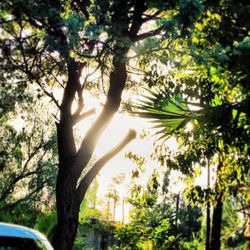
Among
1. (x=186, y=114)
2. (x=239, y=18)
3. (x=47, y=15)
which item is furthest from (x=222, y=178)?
(x=47, y=15)

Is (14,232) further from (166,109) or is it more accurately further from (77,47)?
(166,109)

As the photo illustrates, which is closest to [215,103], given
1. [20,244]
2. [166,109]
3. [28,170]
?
[166,109]

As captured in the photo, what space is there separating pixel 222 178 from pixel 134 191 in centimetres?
263

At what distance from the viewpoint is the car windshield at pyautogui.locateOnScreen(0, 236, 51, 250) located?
3983mm

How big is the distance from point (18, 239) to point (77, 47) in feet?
13.1

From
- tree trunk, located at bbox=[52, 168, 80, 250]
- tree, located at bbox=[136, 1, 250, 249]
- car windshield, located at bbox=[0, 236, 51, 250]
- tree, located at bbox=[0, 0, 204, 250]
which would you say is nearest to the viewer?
car windshield, located at bbox=[0, 236, 51, 250]

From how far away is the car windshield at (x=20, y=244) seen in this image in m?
3.98

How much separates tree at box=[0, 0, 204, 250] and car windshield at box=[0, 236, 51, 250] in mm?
3112

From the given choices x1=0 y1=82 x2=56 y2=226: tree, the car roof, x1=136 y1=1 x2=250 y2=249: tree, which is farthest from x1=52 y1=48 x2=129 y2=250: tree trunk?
x1=0 y1=82 x2=56 y2=226: tree

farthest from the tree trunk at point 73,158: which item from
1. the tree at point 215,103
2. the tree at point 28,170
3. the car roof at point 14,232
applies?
the tree at point 28,170

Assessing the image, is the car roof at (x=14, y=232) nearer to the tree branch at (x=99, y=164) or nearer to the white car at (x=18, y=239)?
the white car at (x=18, y=239)

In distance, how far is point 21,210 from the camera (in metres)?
28.0

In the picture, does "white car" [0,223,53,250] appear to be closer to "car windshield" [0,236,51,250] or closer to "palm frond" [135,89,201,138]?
Answer: "car windshield" [0,236,51,250]

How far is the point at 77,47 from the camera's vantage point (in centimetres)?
742
